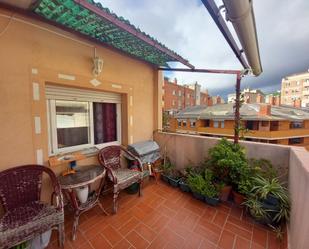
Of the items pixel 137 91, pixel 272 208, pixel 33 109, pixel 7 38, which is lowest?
pixel 272 208

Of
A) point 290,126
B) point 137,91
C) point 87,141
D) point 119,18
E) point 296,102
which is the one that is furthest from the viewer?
point 296,102

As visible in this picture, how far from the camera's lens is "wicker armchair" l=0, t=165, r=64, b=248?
4.48 feet

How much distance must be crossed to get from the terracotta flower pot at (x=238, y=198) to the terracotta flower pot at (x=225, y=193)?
10cm

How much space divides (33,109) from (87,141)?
1.15m

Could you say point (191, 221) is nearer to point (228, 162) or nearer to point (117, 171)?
point (228, 162)

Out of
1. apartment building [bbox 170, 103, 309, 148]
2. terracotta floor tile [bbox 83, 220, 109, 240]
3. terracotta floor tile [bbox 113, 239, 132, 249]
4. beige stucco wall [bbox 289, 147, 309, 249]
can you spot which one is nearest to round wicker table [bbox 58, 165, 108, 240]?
terracotta floor tile [bbox 83, 220, 109, 240]

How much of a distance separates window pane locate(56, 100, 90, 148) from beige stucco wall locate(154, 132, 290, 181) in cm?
205

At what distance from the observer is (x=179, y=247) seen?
1728 mm

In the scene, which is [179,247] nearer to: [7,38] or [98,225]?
[98,225]

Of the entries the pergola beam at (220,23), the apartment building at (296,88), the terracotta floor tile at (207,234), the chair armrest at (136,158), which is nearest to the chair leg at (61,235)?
the chair armrest at (136,158)

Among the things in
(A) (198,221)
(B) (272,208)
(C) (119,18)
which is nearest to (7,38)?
(C) (119,18)

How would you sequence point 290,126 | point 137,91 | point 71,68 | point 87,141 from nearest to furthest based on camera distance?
point 71,68
point 87,141
point 137,91
point 290,126

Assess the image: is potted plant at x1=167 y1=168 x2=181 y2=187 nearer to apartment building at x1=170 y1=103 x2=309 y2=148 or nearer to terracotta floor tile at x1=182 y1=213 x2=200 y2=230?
terracotta floor tile at x1=182 y1=213 x2=200 y2=230

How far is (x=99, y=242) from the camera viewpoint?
179cm
